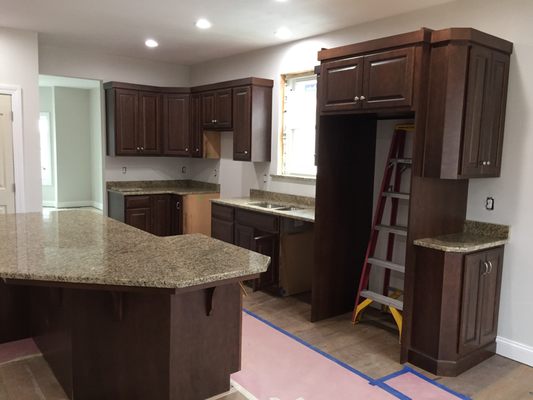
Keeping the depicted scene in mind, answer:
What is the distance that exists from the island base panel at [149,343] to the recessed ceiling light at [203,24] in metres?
2.87

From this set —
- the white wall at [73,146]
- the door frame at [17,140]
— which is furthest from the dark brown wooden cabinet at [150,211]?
the white wall at [73,146]

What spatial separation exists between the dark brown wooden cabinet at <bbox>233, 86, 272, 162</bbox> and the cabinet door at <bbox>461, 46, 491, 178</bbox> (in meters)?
2.58

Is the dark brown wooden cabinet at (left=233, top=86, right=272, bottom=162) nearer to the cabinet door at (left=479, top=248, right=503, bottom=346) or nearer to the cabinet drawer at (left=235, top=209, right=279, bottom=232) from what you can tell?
the cabinet drawer at (left=235, top=209, right=279, bottom=232)

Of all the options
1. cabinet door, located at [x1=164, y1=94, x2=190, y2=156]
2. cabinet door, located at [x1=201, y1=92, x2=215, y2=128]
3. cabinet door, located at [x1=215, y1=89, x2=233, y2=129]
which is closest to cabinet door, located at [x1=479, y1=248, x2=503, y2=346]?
cabinet door, located at [x1=215, y1=89, x2=233, y2=129]

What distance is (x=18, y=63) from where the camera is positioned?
471 centimetres

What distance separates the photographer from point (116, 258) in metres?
2.07

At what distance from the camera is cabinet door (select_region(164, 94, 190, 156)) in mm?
5926

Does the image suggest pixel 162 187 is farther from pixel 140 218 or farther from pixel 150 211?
pixel 140 218

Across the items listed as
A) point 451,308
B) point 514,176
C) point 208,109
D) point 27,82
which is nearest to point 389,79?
point 514,176

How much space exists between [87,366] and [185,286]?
2.85 ft

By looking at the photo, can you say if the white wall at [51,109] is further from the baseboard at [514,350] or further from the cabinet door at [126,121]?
the baseboard at [514,350]

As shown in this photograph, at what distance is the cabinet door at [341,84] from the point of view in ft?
10.5

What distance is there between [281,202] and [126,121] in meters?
2.39

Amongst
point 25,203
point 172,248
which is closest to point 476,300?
point 172,248
